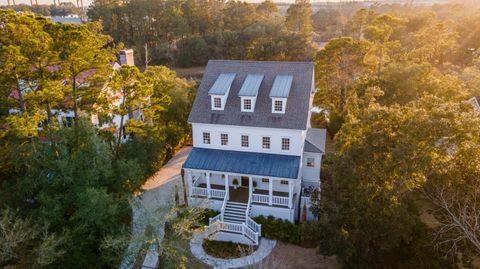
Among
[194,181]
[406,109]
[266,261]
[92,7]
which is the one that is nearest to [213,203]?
[194,181]

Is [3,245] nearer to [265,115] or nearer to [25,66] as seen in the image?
[25,66]

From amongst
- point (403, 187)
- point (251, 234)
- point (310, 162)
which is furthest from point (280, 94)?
point (403, 187)

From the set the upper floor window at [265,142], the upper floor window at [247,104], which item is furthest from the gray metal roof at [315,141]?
the upper floor window at [247,104]

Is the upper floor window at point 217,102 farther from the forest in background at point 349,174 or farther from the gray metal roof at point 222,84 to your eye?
the forest in background at point 349,174

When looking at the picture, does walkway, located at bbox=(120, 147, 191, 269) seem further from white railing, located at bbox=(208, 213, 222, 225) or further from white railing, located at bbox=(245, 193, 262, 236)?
white railing, located at bbox=(245, 193, 262, 236)

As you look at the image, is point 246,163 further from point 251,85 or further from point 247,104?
point 251,85

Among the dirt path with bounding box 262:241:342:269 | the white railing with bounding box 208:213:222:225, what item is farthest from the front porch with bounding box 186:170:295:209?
the dirt path with bounding box 262:241:342:269
